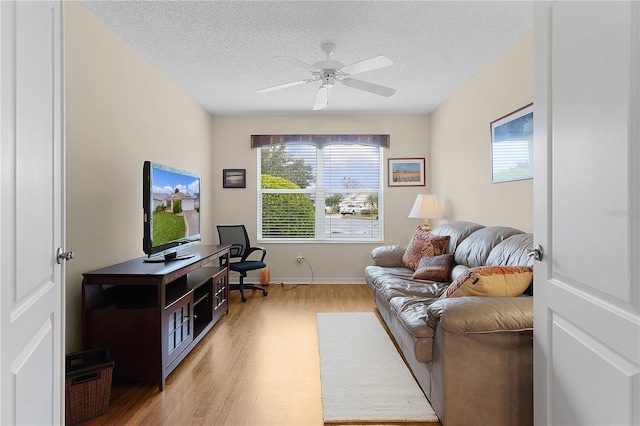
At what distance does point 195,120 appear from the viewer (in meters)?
4.72

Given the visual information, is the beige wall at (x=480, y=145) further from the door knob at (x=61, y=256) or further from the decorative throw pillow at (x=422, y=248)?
the door knob at (x=61, y=256)

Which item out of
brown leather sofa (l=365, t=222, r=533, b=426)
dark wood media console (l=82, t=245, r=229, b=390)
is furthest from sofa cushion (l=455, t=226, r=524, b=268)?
dark wood media console (l=82, t=245, r=229, b=390)

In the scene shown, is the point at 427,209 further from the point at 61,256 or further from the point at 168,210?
the point at 61,256

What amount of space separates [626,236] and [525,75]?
8.07 feet

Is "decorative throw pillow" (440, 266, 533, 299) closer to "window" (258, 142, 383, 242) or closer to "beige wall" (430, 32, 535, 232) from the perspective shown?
"beige wall" (430, 32, 535, 232)

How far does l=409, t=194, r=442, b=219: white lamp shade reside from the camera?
4750mm

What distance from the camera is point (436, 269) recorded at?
3443 mm

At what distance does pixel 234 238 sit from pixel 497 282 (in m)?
3.56

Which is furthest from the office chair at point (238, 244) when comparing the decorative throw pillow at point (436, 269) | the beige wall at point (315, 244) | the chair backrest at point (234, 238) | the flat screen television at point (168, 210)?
the decorative throw pillow at point (436, 269)

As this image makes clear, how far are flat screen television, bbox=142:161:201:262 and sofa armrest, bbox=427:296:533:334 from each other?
2012 mm

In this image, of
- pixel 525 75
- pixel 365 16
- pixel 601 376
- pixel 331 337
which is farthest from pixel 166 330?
pixel 525 75

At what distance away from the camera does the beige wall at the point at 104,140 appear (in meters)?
2.40

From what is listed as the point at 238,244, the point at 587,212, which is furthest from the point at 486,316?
the point at 238,244

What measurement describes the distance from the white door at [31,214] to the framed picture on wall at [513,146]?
3.05 metres
